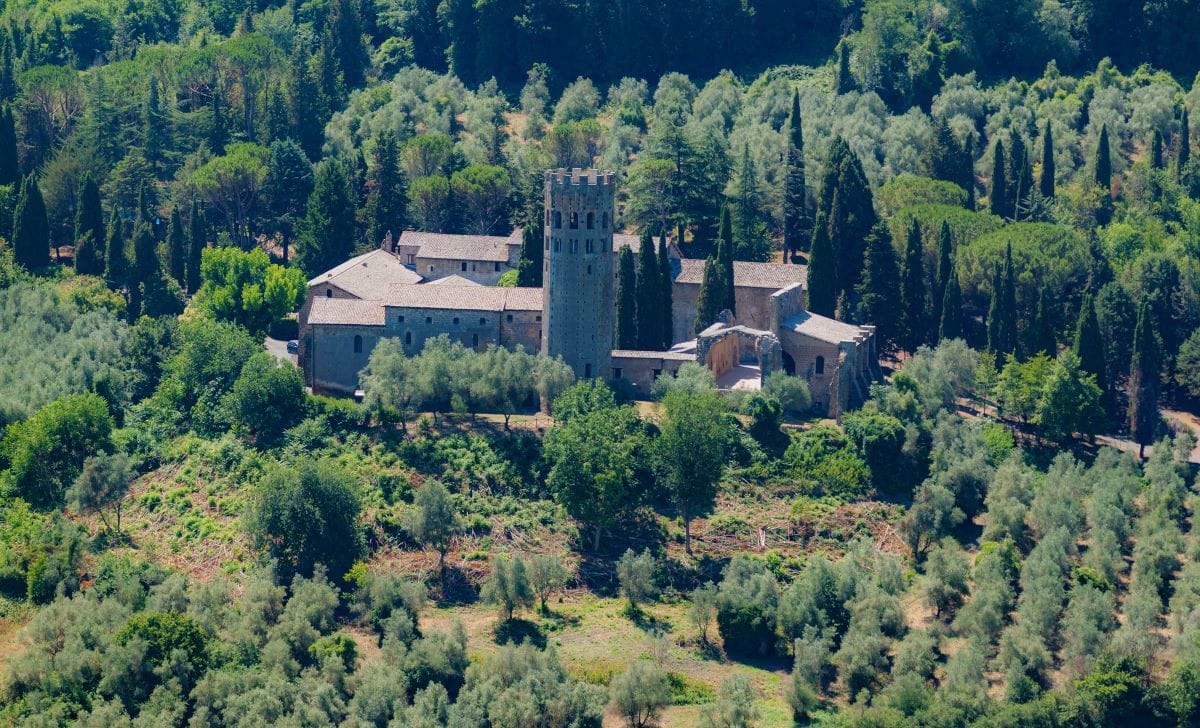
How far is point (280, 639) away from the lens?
7469cm

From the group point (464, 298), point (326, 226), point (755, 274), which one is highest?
point (326, 226)

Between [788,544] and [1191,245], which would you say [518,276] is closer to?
[788,544]

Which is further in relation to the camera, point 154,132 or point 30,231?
point 154,132

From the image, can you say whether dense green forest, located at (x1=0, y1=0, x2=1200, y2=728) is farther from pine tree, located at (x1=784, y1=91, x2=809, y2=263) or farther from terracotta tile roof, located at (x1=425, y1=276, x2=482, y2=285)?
terracotta tile roof, located at (x1=425, y1=276, x2=482, y2=285)

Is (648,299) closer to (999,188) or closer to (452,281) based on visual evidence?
(452,281)

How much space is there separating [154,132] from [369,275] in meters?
25.3

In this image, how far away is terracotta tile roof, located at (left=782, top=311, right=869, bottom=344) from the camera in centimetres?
9106

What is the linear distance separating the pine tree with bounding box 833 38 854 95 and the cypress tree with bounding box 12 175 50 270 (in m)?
45.6

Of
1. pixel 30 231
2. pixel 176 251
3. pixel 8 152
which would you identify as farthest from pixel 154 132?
pixel 176 251

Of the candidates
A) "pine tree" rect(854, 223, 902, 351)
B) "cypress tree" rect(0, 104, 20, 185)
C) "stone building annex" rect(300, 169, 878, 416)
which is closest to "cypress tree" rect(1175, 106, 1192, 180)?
"pine tree" rect(854, 223, 902, 351)

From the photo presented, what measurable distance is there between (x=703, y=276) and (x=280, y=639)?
28.2 metres

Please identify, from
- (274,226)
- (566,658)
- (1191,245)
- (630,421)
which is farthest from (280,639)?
(1191,245)

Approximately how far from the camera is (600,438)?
3273 inches

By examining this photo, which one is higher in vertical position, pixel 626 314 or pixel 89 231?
pixel 89 231
